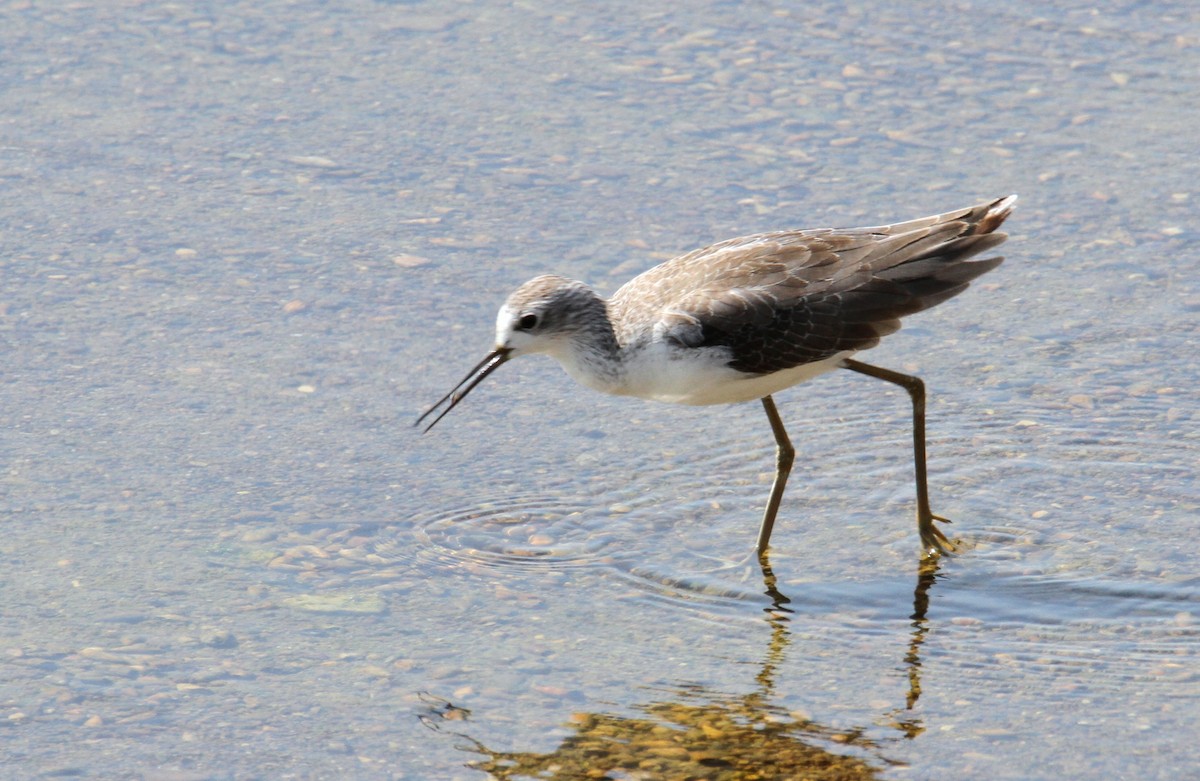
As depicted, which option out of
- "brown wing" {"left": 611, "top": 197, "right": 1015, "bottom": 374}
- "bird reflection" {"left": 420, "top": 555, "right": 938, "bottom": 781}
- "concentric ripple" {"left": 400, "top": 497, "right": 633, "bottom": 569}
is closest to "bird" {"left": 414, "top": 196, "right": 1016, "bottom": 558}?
"brown wing" {"left": 611, "top": 197, "right": 1015, "bottom": 374}

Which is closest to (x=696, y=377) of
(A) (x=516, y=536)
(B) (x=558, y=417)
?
(A) (x=516, y=536)

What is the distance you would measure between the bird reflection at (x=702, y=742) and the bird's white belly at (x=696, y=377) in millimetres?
1217

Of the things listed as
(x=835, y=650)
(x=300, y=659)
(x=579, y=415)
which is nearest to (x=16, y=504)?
(x=300, y=659)

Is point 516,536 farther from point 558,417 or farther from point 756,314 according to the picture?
point 756,314

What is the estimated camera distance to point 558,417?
823cm

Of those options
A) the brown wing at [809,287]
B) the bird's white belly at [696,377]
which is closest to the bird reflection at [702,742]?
the bird's white belly at [696,377]

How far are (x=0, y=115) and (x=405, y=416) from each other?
404cm

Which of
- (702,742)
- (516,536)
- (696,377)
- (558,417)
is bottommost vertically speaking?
(702,742)

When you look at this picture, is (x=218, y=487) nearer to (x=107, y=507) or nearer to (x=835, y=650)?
(x=107, y=507)

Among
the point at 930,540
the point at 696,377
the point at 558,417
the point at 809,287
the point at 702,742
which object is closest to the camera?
the point at 702,742

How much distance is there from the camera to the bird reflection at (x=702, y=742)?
588cm

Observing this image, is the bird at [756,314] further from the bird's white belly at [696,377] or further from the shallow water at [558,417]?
the shallow water at [558,417]

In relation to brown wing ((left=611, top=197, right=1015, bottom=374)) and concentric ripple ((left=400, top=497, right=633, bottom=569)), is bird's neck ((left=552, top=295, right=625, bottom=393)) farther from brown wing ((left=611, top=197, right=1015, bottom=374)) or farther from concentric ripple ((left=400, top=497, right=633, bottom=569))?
concentric ripple ((left=400, top=497, right=633, bottom=569))

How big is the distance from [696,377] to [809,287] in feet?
1.96
